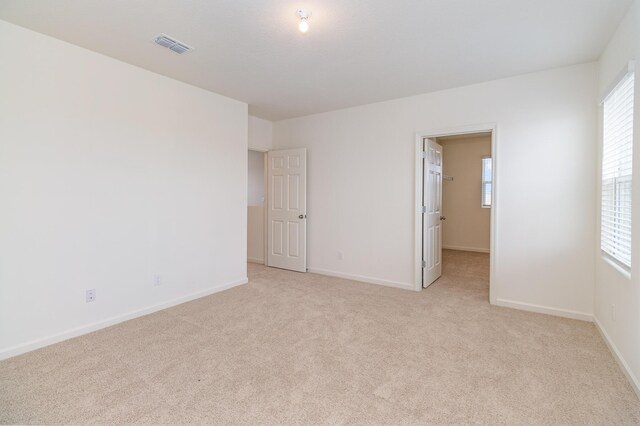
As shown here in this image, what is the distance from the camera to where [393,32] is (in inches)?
101

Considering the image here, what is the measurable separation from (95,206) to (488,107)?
4.33 meters

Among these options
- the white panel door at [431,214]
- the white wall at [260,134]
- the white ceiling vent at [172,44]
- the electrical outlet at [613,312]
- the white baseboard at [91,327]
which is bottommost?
the white baseboard at [91,327]

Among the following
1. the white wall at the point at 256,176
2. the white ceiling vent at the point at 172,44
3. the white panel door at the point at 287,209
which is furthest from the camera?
the white wall at the point at 256,176

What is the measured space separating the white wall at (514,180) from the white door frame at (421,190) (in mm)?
41

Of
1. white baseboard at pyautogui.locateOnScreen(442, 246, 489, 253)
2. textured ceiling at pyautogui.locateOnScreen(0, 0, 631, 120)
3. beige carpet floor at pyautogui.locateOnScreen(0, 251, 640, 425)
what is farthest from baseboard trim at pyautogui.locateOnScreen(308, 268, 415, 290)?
white baseboard at pyautogui.locateOnScreen(442, 246, 489, 253)

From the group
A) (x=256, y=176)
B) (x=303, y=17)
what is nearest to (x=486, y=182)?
(x=256, y=176)

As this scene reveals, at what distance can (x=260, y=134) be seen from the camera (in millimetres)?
5461

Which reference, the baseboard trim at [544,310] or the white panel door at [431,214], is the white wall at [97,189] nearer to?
the white panel door at [431,214]

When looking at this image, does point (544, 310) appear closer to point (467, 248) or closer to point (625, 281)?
point (625, 281)

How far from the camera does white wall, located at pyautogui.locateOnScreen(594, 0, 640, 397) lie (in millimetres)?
2055

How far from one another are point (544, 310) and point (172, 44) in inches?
180

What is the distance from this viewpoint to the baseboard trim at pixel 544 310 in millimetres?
3227

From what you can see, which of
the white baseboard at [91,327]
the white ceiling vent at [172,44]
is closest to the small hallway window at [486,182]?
the white baseboard at [91,327]

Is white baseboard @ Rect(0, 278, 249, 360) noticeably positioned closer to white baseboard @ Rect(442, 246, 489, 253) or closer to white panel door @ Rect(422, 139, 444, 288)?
white panel door @ Rect(422, 139, 444, 288)
